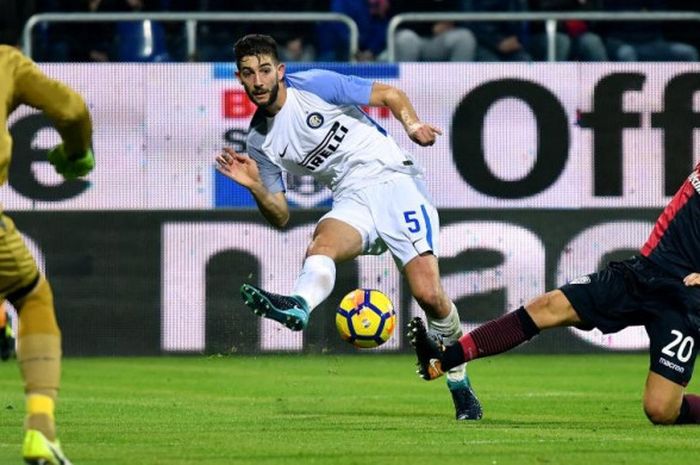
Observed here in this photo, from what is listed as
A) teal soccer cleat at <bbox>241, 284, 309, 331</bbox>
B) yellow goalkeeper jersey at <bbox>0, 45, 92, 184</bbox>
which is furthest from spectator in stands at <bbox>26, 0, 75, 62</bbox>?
yellow goalkeeper jersey at <bbox>0, 45, 92, 184</bbox>

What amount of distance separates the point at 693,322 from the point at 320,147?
2.68 m

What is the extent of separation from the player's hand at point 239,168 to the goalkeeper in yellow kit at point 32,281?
9.95 ft

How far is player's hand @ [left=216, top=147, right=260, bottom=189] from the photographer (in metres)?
10.2

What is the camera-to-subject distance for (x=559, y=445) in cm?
839

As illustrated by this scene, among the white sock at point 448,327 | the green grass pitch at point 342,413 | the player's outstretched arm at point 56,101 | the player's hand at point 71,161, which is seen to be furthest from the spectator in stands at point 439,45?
the player's outstretched arm at point 56,101

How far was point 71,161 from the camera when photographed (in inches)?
290

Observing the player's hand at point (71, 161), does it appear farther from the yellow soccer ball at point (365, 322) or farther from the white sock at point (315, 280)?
the yellow soccer ball at point (365, 322)

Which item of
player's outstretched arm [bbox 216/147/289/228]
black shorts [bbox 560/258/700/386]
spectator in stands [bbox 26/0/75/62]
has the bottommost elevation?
black shorts [bbox 560/258/700/386]

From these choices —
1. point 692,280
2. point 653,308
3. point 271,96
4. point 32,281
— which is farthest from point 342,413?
point 32,281

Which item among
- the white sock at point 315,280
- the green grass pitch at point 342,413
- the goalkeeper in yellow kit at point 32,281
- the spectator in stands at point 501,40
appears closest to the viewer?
the goalkeeper in yellow kit at point 32,281

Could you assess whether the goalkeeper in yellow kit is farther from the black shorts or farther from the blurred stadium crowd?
the blurred stadium crowd

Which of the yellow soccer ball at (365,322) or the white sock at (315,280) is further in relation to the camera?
the yellow soccer ball at (365,322)

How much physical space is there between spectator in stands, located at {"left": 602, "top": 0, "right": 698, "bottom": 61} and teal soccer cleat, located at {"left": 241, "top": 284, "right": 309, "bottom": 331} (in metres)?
8.24

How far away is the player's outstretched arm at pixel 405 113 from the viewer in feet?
31.6
